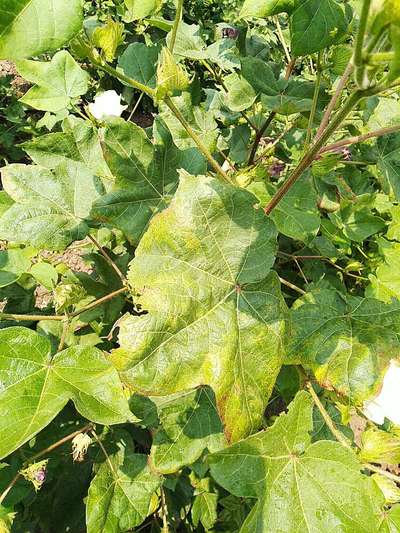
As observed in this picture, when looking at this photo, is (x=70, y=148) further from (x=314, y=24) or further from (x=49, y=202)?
(x=314, y=24)

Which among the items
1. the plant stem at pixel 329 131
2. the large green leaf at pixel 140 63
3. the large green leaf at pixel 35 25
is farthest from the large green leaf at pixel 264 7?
the large green leaf at pixel 140 63

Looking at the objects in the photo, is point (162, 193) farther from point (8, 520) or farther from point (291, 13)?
point (8, 520)

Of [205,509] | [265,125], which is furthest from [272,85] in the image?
[205,509]

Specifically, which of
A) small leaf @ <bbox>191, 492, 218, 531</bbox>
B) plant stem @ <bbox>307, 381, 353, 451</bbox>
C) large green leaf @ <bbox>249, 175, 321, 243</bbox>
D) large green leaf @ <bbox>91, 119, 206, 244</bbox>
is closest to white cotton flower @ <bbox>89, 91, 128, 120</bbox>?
large green leaf @ <bbox>91, 119, 206, 244</bbox>

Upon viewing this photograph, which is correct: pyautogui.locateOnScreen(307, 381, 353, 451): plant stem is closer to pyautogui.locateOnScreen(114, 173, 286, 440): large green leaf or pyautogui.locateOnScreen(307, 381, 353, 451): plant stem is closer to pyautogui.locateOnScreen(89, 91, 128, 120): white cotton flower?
pyautogui.locateOnScreen(114, 173, 286, 440): large green leaf

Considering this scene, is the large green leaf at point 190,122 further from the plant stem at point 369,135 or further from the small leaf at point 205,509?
the small leaf at point 205,509

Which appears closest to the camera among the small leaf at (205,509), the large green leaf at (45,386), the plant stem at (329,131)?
the plant stem at (329,131)

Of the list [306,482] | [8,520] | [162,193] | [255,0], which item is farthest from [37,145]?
[306,482]
